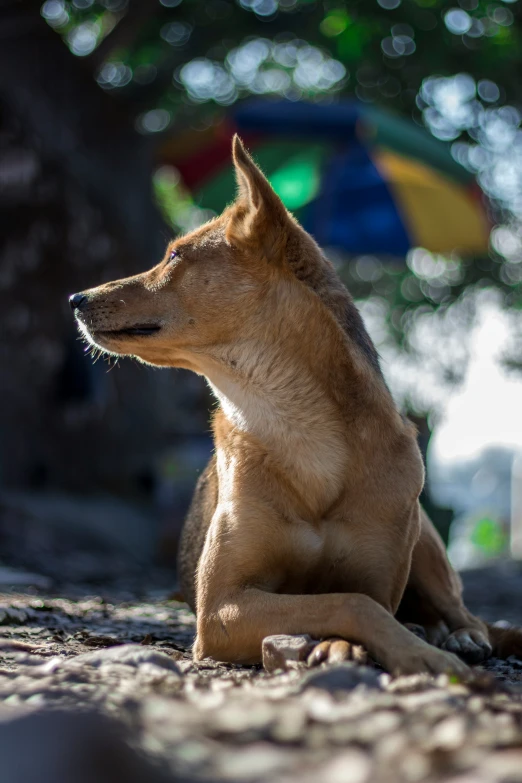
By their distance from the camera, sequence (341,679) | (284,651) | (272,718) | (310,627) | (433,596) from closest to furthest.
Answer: (272,718), (341,679), (284,651), (310,627), (433,596)

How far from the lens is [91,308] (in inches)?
179

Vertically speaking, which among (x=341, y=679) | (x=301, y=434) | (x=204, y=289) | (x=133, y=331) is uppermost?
(x=204, y=289)

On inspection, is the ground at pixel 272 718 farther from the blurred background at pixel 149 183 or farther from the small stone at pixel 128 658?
the blurred background at pixel 149 183

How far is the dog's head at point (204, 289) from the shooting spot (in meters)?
4.27

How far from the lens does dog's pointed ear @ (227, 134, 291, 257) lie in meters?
4.14

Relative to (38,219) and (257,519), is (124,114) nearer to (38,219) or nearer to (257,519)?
(38,219)

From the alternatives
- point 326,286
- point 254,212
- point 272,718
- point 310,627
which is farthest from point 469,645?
point 272,718

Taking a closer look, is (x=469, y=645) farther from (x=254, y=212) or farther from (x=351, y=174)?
(x=351, y=174)

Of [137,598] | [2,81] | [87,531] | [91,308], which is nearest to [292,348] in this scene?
[91,308]

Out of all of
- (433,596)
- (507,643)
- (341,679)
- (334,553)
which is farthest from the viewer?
(433,596)

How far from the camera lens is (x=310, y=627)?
3490 mm

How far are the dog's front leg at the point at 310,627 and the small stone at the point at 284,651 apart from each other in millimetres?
108

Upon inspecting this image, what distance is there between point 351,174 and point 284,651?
10084 mm

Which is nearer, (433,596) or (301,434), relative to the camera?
(301,434)
